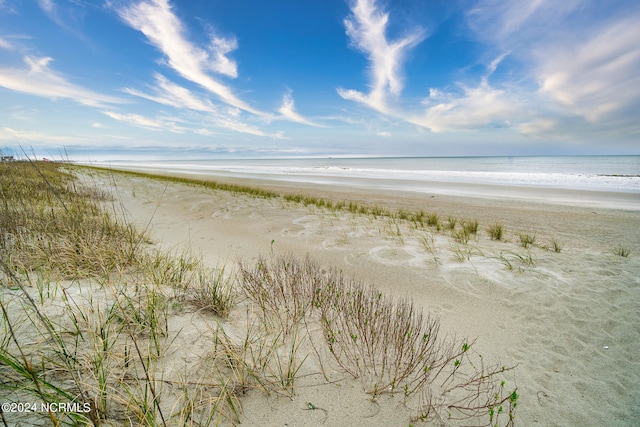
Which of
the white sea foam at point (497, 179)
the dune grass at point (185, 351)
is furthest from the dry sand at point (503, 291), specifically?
the white sea foam at point (497, 179)

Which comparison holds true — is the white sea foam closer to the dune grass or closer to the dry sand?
the dry sand

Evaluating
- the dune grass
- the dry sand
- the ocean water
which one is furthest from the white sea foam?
the dune grass

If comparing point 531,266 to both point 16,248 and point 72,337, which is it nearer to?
point 72,337

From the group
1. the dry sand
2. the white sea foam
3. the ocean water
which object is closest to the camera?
the dry sand

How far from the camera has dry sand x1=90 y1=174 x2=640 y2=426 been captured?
7.14ft

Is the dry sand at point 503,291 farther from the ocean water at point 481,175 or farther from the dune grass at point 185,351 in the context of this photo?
the ocean water at point 481,175

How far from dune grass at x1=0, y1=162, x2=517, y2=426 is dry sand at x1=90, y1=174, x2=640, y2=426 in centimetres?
22

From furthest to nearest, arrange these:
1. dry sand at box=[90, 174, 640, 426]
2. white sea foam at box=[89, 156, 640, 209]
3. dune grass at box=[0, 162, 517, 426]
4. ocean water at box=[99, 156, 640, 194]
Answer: ocean water at box=[99, 156, 640, 194] < white sea foam at box=[89, 156, 640, 209] < dry sand at box=[90, 174, 640, 426] < dune grass at box=[0, 162, 517, 426]

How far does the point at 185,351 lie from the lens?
2371 mm

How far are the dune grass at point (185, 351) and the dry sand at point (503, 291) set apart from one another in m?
0.22

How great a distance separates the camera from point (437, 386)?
7.63 feet

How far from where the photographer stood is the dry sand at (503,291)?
2176 millimetres

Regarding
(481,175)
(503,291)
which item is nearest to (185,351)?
(503,291)

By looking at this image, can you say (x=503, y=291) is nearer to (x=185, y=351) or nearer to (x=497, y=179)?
(x=185, y=351)
